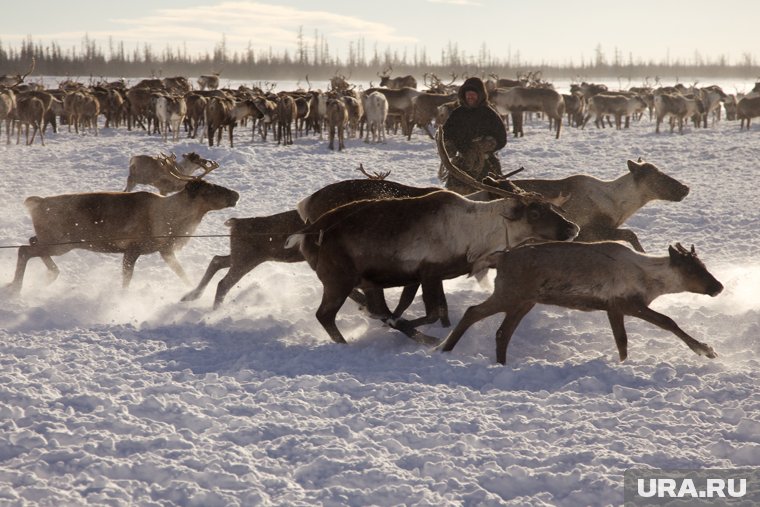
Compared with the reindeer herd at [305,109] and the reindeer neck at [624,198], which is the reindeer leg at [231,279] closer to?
the reindeer neck at [624,198]

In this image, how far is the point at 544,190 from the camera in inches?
304

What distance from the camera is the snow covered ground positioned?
3.77m

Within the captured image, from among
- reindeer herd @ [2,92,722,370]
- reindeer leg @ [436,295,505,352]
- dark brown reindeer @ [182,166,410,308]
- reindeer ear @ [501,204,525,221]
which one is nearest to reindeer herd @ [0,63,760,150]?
dark brown reindeer @ [182,166,410,308]

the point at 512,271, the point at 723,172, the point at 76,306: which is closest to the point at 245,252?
the point at 76,306

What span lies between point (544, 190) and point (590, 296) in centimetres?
228

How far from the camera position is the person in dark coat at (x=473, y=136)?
7930 mm

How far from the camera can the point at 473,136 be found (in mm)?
8062

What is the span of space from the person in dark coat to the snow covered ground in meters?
1.11

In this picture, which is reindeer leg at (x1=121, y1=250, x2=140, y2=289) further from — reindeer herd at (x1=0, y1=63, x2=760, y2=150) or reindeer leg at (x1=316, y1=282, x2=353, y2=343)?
reindeer herd at (x1=0, y1=63, x2=760, y2=150)

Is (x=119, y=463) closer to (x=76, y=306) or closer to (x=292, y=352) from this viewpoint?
(x=292, y=352)

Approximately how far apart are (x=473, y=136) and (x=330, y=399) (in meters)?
3.93

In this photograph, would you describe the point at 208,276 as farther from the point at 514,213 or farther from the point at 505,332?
the point at 505,332

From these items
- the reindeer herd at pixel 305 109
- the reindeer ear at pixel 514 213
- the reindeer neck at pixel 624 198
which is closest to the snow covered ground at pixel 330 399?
the reindeer ear at pixel 514 213

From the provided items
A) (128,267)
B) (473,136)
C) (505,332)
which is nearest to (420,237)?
(505,332)
